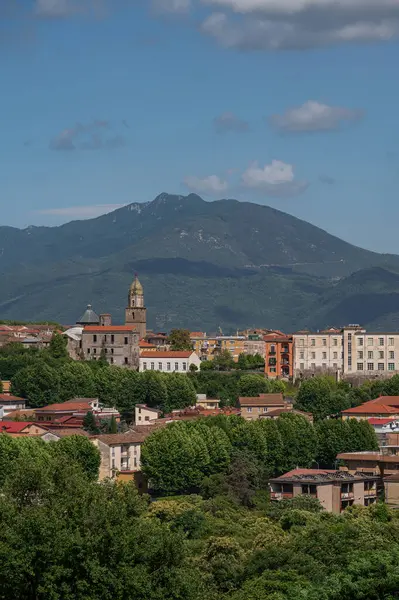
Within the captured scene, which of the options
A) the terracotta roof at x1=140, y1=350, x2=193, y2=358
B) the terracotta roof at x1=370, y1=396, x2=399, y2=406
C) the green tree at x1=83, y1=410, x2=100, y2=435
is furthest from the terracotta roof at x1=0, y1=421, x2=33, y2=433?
the terracotta roof at x1=140, y1=350, x2=193, y2=358

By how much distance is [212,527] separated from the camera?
5766 centimetres

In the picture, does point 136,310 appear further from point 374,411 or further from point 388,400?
point 374,411

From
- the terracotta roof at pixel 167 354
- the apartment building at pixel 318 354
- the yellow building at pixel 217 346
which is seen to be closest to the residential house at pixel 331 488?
the apartment building at pixel 318 354

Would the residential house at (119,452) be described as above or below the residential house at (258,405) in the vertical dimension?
below

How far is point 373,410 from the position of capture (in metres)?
90.2

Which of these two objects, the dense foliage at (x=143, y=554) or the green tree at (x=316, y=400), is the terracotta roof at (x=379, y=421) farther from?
the dense foliage at (x=143, y=554)

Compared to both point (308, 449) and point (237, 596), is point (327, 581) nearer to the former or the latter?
point (237, 596)

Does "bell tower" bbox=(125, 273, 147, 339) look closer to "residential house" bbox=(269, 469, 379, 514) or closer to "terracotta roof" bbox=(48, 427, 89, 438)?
"terracotta roof" bbox=(48, 427, 89, 438)

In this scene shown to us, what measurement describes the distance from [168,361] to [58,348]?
9702mm

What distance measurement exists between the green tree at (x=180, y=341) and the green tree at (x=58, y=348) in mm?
17450

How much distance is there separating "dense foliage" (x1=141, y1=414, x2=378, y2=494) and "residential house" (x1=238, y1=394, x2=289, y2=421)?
1030 cm

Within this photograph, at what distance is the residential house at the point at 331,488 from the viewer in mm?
65188

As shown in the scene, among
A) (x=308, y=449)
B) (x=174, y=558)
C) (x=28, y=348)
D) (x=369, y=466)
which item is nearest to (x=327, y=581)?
(x=174, y=558)

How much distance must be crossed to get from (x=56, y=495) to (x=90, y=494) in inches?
39.6
